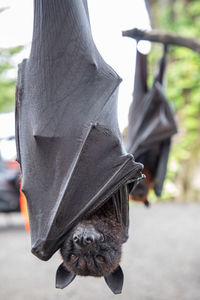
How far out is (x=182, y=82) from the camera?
11875 millimetres

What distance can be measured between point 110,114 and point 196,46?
1335mm

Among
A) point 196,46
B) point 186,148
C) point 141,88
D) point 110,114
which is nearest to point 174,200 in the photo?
point 186,148

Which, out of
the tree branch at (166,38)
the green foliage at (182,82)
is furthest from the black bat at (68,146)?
the green foliage at (182,82)

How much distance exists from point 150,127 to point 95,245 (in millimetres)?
1869

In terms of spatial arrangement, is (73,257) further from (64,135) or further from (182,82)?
(182,82)

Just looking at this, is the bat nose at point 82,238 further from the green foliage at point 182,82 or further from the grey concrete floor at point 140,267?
the green foliage at point 182,82

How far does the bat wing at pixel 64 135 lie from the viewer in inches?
89.2

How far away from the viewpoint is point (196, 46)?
3.39 meters

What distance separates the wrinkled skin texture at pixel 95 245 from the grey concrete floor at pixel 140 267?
2.81 meters

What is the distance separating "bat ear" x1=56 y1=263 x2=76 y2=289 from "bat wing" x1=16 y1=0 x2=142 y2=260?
258 millimetres

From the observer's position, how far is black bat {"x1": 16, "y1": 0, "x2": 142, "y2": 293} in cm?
227

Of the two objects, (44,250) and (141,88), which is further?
(141,88)

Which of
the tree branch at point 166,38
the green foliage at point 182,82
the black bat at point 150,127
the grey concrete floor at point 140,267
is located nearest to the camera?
the tree branch at point 166,38

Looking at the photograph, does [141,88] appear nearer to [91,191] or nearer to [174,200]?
[91,191]
